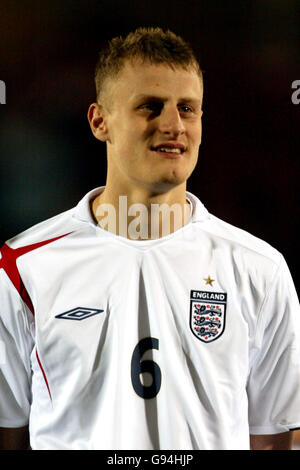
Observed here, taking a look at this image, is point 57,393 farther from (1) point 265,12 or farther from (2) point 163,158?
(1) point 265,12

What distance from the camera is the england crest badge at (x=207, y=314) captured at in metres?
1.23

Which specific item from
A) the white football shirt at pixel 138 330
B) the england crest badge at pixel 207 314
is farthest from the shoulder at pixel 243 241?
the england crest badge at pixel 207 314

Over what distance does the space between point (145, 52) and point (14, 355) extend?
0.72 m

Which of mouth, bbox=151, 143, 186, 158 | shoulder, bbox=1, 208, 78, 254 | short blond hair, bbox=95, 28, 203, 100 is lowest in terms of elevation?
shoulder, bbox=1, 208, 78, 254

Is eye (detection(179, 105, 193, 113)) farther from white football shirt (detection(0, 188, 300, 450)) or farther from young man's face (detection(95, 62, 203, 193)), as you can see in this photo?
white football shirt (detection(0, 188, 300, 450))

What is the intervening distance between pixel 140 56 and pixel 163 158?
0.22 meters

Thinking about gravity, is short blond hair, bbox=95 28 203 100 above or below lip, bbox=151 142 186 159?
above

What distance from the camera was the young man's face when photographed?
1174mm

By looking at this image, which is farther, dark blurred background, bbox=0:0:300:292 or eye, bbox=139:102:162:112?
dark blurred background, bbox=0:0:300:292

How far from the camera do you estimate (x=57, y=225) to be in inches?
51.4

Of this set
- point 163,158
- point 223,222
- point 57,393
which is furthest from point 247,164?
point 57,393

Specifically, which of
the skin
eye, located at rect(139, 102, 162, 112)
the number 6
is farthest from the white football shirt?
eye, located at rect(139, 102, 162, 112)

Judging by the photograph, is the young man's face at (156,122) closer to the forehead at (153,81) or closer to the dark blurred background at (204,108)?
the forehead at (153,81)

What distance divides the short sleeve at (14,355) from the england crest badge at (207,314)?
14.0 inches
